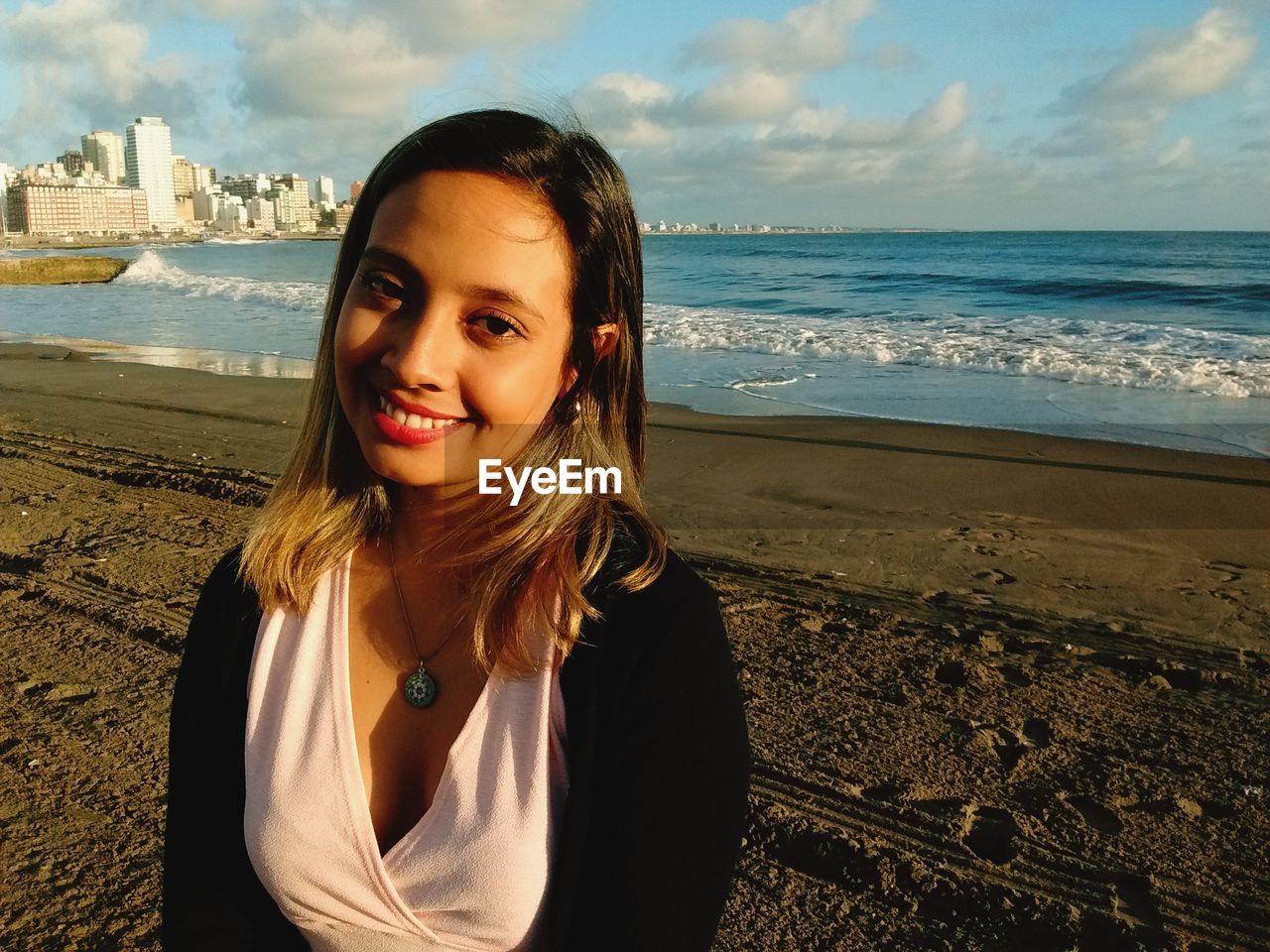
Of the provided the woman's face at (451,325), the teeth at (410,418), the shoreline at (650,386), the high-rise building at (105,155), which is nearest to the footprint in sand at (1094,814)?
the woman's face at (451,325)

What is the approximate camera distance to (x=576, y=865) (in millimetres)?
1222

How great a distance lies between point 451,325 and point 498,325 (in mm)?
65

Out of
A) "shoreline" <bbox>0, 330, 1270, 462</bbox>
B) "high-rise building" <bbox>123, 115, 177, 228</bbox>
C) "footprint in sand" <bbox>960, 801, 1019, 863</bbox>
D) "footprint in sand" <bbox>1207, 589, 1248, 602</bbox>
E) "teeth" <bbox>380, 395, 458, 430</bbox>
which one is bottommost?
"footprint in sand" <bbox>960, 801, 1019, 863</bbox>

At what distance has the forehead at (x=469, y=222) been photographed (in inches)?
51.6

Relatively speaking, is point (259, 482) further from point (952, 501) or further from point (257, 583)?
point (257, 583)

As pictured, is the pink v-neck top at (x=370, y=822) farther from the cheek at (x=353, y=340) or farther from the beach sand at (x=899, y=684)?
the cheek at (x=353, y=340)

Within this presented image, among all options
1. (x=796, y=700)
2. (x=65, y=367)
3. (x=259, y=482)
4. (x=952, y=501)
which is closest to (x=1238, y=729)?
(x=796, y=700)

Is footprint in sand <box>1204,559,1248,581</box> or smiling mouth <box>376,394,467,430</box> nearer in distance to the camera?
smiling mouth <box>376,394,467,430</box>

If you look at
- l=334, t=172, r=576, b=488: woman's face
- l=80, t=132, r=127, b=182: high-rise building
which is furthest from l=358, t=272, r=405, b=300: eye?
l=80, t=132, r=127, b=182: high-rise building

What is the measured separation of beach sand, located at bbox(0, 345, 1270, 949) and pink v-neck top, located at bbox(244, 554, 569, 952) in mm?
207

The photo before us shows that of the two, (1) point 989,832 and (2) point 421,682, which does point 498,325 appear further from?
(1) point 989,832

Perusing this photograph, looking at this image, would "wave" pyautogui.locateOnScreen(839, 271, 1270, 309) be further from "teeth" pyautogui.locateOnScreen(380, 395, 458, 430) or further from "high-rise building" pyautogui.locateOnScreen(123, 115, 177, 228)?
"high-rise building" pyautogui.locateOnScreen(123, 115, 177, 228)

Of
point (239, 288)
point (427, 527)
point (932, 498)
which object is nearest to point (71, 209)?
point (239, 288)

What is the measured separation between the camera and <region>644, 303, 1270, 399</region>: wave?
12836mm
